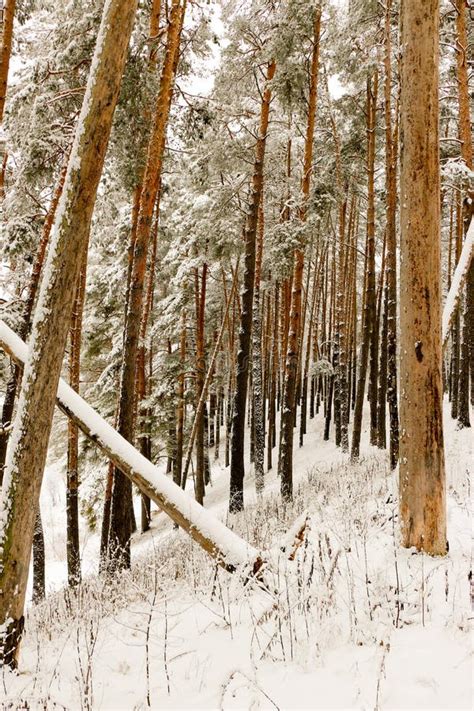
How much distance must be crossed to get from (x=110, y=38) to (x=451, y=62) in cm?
1444

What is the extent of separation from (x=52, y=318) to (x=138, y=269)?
413 cm

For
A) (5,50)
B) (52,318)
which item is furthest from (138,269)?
(52,318)

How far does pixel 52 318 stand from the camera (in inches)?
127

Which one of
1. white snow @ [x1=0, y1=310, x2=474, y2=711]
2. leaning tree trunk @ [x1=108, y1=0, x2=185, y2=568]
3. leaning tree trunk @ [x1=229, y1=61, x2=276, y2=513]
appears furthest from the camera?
leaning tree trunk @ [x1=229, y1=61, x2=276, y2=513]

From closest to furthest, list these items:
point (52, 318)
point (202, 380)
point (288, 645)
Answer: point (288, 645) < point (52, 318) < point (202, 380)

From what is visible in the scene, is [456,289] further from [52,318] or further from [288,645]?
[52,318]

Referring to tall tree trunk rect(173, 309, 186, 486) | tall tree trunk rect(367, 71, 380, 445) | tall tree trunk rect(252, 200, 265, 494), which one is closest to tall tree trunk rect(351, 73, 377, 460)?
tall tree trunk rect(367, 71, 380, 445)

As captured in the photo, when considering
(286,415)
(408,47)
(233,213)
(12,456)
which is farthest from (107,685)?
(233,213)

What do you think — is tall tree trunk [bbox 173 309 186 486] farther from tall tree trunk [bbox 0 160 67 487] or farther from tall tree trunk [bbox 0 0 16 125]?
tall tree trunk [bbox 0 0 16 125]

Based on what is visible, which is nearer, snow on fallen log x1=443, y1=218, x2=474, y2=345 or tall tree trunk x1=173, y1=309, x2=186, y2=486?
snow on fallen log x1=443, y1=218, x2=474, y2=345

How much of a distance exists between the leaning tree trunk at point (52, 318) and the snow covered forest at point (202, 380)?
1 cm

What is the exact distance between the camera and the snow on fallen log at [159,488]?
3.73 m

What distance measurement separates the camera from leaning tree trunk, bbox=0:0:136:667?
3.13 meters

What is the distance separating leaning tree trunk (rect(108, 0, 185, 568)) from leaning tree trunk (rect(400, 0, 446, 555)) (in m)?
4.06
